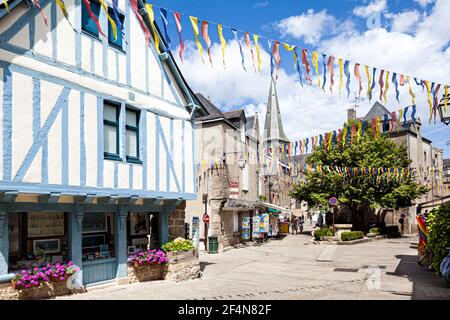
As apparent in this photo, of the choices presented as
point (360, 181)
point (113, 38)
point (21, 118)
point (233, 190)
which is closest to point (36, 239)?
point (21, 118)

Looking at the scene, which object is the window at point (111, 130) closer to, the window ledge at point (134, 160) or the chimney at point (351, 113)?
the window ledge at point (134, 160)

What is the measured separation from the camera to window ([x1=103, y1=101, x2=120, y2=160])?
9.54m

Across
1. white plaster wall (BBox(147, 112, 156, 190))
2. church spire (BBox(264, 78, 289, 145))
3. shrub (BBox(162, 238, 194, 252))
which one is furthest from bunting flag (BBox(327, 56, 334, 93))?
church spire (BBox(264, 78, 289, 145))

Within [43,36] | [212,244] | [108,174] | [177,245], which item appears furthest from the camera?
[212,244]

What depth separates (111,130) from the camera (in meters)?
9.73

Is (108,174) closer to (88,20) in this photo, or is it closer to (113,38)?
(113,38)

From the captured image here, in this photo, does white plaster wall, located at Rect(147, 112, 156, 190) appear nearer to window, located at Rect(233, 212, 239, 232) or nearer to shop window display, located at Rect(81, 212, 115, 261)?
shop window display, located at Rect(81, 212, 115, 261)

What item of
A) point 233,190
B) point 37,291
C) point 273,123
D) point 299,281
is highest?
point 273,123

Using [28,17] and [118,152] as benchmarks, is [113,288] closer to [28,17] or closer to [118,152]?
[118,152]

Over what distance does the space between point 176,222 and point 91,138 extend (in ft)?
13.5

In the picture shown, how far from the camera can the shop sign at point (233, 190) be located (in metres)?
19.7

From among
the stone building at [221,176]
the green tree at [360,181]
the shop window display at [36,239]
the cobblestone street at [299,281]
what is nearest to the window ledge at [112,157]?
the shop window display at [36,239]

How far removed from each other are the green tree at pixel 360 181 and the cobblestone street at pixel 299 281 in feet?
29.8
